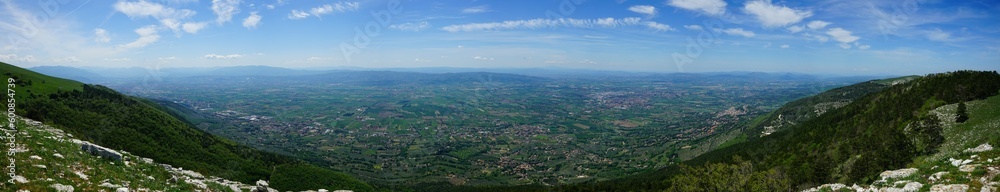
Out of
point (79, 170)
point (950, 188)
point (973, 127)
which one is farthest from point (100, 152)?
point (973, 127)

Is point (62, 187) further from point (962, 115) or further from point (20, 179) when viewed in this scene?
point (962, 115)

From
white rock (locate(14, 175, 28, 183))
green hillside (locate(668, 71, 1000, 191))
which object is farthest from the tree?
white rock (locate(14, 175, 28, 183))

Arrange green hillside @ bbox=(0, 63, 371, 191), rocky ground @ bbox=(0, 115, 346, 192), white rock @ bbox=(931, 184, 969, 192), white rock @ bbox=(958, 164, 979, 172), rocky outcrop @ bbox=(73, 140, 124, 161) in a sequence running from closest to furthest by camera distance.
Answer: rocky ground @ bbox=(0, 115, 346, 192) < white rock @ bbox=(931, 184, 969, 192) < white rock @ bbox=(958, 164, 979, 172) < rocky outcrop @ bbox=(73, 140, 124, 161) < green hillside @ bbox=(0, 63, 371, 191)

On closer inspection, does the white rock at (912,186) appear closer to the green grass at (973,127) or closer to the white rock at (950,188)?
the white rock at (950,188)

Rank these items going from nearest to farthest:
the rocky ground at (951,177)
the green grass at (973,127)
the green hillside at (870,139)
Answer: the rocky ground at (951,177) → the green grass at (973,127) → the green hillside at (870,139)

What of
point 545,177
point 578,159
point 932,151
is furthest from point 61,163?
point 578,159

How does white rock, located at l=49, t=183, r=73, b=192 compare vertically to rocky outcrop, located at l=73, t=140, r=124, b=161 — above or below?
above

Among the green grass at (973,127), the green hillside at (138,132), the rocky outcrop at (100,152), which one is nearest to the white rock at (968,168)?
the green grass at (973,127)

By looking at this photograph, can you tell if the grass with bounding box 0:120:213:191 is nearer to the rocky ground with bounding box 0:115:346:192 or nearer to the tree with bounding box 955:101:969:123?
the rocky ground with bounding box 0:115:346:192
